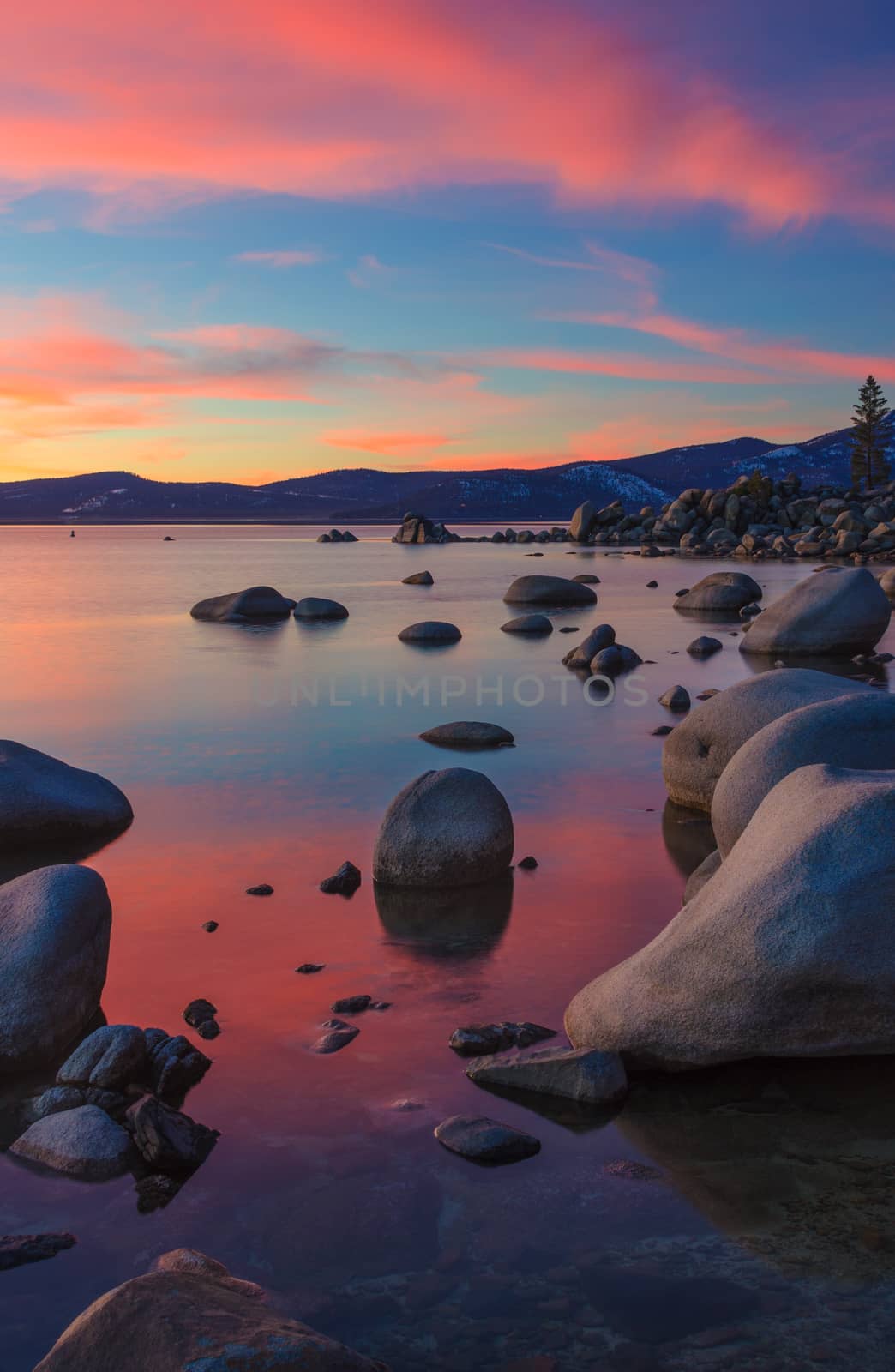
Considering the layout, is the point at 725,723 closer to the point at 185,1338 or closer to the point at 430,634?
the point at 185,1338

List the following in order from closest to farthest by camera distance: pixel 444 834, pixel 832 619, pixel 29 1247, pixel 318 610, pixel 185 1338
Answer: pixel 185 1338 → pixel 29 1247 → pixel 444 834 → pixel 832 619 → pixel 318 610

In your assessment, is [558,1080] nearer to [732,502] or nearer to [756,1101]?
[756,1101]

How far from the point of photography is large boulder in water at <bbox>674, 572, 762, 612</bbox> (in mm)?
34625

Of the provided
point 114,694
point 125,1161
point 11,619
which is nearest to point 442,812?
point 125,1161

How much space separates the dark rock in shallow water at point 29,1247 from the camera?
15.0 ft

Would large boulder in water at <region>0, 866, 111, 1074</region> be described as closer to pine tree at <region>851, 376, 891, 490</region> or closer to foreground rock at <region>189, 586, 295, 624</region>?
foreground rock at <region>189, 586, 295, 624</region>

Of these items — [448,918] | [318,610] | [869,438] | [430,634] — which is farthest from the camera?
Result: [869,438]

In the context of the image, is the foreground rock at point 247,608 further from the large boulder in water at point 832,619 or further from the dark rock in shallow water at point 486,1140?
the dark rock in shallow water at point 486,1140

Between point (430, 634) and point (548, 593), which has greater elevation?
point (548, 593)

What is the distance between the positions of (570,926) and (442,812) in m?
1.61

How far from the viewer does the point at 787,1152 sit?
5277 mm

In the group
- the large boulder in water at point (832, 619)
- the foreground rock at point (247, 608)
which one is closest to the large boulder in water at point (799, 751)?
the large boulder in water at point (832, 619)

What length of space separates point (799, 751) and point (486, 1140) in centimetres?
461

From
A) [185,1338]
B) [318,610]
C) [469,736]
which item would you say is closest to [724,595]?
[318,610]
